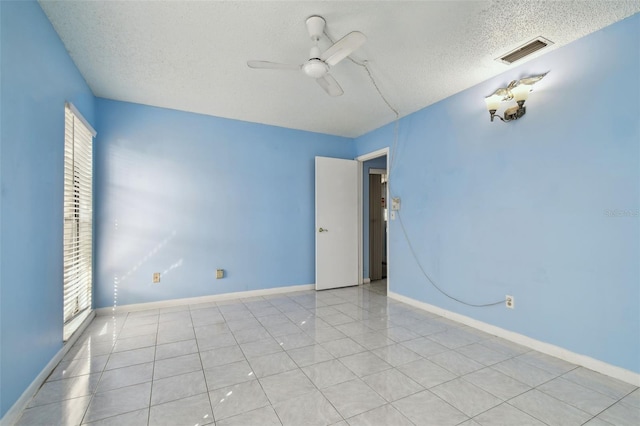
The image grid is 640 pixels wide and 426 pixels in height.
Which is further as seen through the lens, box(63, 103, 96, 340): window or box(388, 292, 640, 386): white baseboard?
box(63, 103, 96, 340): window

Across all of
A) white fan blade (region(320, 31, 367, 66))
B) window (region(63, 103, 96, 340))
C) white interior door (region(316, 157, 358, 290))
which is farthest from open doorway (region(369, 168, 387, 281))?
window (region(63, 103, 96, 340))

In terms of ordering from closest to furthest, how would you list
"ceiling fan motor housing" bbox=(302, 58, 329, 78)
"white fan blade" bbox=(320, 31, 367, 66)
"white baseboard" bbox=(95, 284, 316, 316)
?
"white fan blade" bbox=(320, 31, 367, 66) < "ceiling fan motor housing" bbox=(302, 58, 329, 78) < "white baseboard" bbox=(95, 284, 316, 316)

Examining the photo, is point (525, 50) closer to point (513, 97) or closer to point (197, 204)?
point (513, 97)

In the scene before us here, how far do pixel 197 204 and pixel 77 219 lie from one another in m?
1.25

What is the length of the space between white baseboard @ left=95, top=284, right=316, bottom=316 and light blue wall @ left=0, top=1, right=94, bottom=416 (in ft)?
3.76

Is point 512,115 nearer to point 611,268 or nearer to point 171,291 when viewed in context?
point 611,268

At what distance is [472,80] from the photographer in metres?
2.86

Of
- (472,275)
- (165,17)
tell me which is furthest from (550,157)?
(165,17)

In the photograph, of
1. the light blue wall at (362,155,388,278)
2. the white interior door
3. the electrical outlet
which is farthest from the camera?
the light blue wall at (362,155,388,278)

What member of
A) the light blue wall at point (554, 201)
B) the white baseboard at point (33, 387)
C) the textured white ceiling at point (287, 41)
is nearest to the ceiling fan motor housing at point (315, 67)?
the textured white ceiling at point (287, 41)

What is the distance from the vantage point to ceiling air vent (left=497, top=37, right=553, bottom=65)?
2.23m

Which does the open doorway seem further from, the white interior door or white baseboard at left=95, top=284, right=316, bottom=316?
white baseboard at left=95, top=284, right=316, bottom=316

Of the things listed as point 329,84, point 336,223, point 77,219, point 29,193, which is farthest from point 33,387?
point 336,223

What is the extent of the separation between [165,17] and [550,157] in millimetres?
3170
